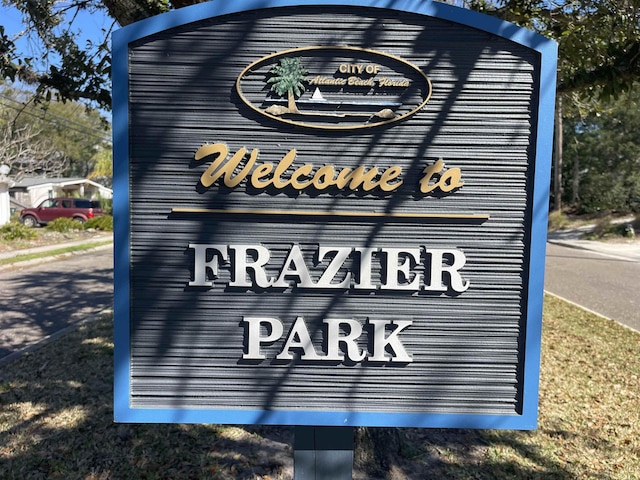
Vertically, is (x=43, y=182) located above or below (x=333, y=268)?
above

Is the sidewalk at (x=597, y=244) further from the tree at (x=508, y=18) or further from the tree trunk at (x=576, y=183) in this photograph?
the tree at (x=508, y=18)

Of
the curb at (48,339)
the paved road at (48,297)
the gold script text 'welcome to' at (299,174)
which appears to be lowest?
the paved road at (48,297)

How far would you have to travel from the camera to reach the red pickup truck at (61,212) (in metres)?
27.9

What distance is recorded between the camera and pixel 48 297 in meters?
9.84

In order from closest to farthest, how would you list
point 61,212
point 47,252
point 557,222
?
point 47,252 → point 61,212 → point 557,222

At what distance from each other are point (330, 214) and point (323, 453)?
1.07 meters

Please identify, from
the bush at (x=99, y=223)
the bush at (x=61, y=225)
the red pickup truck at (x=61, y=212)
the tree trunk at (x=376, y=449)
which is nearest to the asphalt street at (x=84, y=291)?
the tree trunk at (x=376, y=449)

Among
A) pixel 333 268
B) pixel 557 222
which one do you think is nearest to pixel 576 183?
pixel 557 222

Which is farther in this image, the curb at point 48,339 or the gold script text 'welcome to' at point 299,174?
the curb at point 48,339

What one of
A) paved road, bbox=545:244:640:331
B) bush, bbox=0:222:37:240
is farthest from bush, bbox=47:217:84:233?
paved road, bbox=545:244:640:331

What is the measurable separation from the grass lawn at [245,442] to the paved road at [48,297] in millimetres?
2083

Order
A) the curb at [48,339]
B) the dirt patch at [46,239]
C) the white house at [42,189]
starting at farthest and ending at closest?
the white house at [42,189] < the dirt patch at [46,239] < the curb at [48,339]

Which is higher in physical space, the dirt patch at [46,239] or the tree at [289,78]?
the tree at [289,78]

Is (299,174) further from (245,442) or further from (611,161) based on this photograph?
(611,161)
